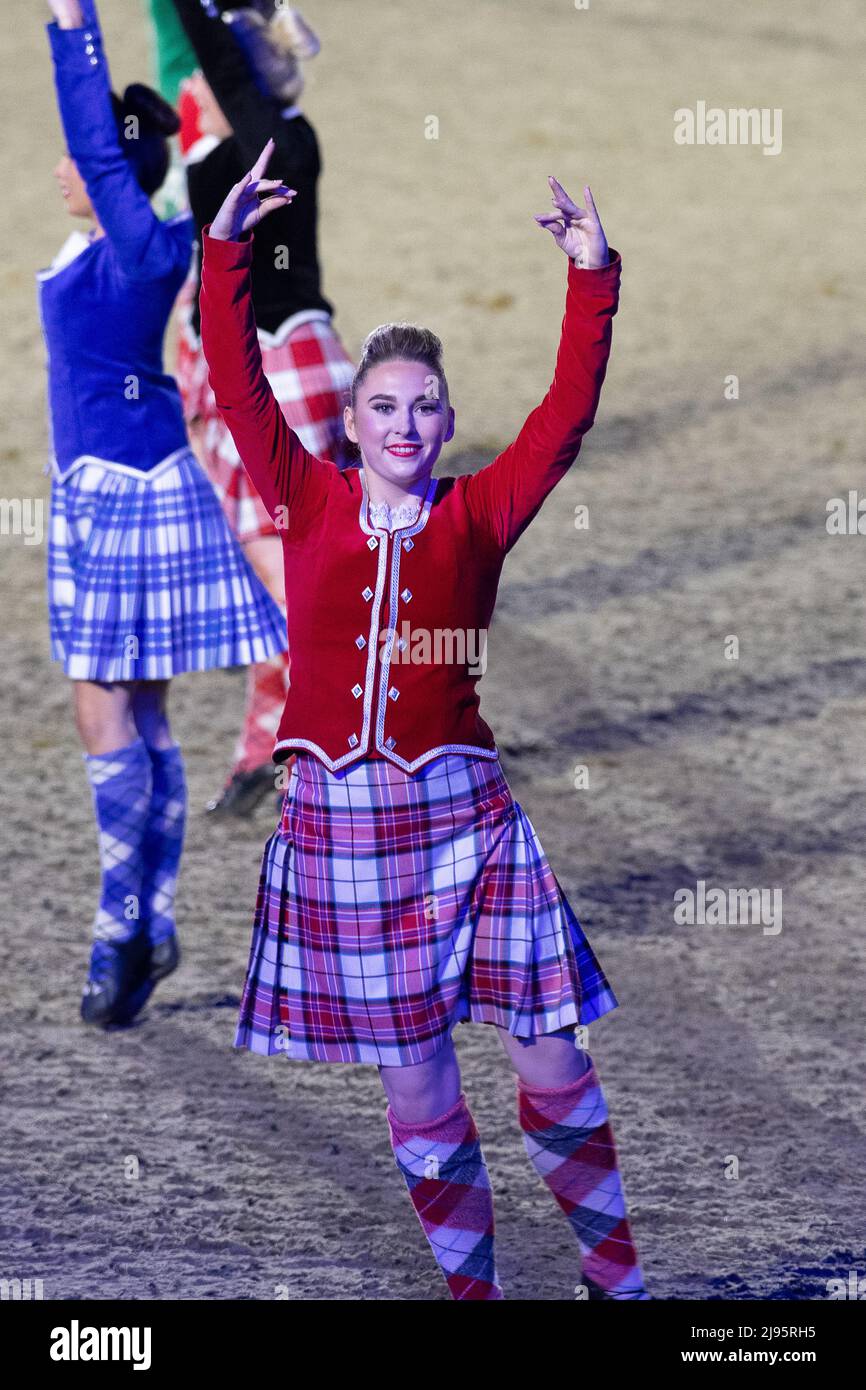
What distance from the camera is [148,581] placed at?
14.2 ft

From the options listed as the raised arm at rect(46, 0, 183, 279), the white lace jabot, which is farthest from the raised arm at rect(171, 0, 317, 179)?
the white lace jabot

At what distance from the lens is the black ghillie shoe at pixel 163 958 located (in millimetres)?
4445

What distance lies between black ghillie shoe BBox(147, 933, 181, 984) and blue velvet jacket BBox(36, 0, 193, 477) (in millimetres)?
995

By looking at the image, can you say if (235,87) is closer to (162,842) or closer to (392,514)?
(162,842)

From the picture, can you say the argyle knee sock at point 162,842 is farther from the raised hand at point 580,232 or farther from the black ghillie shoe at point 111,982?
the raised hand at point 580,232

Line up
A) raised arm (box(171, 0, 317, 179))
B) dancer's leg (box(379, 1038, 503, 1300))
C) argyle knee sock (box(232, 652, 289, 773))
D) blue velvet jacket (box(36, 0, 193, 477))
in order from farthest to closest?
argyle knee sock (box(232, 652, 289, 773)), raised arm (box(171, 0, 317, 179)), blue velvet jacket (box(36, 0, 193, 477)), dancer's leg (box(379, 1038, 503, 1300))

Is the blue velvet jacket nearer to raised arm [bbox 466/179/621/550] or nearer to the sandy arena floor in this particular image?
the sandy arena floor

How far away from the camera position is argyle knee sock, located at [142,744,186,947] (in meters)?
4.46

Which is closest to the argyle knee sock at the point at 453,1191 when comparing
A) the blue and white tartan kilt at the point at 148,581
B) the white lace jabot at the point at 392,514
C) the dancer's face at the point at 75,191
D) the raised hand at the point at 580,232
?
the white lace jabot at the point at 392,514

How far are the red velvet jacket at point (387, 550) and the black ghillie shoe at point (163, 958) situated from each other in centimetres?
150

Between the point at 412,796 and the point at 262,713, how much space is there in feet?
8.52

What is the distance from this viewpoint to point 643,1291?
3.14 meters

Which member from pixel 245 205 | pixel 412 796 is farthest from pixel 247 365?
pixel 412 796
